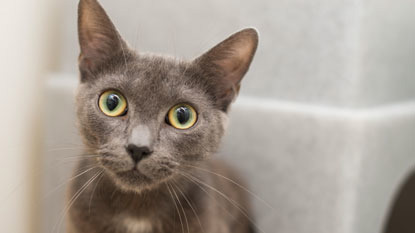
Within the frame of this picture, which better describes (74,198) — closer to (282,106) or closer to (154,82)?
(154,82)

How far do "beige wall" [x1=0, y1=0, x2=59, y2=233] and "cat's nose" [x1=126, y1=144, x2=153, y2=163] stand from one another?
1.37 feet

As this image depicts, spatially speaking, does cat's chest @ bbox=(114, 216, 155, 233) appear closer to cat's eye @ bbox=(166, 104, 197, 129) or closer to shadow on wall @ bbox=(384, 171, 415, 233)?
cat's eye @ bbox=(166, 104, 197, 129)

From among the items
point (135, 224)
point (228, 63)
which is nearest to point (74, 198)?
point (135, 224)

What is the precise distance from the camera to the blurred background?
1209 mm

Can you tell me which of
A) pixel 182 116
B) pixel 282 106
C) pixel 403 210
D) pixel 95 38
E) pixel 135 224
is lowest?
pixel 403 210

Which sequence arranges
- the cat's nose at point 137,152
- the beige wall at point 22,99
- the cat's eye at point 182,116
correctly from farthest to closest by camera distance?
the beige wall at point 22,99 < the cat's eye at point 182,116 < the cat's nose at point 137,152

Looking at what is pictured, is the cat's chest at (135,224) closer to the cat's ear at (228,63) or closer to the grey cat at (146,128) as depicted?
the grey cat at (146,128)

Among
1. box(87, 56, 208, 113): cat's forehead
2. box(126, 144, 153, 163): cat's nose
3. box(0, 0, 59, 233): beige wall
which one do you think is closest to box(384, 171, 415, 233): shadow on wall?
box(87, 56, 208, 113): cat's forehead

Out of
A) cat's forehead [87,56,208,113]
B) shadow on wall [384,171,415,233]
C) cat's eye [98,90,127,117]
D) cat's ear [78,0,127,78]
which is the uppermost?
cat's ear [78,0,127,78]

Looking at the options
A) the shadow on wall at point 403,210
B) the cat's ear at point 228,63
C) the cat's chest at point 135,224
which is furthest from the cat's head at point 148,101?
the shadow on wall at point 403,210

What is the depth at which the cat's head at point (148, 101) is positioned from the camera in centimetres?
95

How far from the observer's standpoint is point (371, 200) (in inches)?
54.6

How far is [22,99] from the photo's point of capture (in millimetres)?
1195

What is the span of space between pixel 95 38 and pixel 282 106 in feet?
2.07
